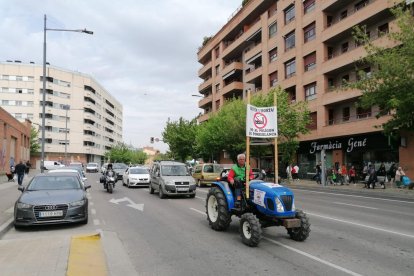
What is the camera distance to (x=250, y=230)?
751 centimetres

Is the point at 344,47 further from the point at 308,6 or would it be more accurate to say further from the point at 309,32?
the point at 308,6

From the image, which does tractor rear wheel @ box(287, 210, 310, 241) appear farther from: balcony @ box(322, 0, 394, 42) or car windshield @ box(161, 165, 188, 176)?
balcony @ box(322, 0, 394, 42)

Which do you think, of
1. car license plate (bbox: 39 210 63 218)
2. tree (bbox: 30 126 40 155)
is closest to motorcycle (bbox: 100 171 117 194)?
car license plate (bbox: 39 210 63 218)

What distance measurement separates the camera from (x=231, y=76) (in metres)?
57.4

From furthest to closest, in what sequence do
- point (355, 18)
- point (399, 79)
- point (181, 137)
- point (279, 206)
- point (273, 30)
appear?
point (181, 137)
point (273, 30)
point (355, 18)
point (399, 79)
point (279, 206)

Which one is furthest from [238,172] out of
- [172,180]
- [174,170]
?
[174,170]

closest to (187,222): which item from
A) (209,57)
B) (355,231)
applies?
(355,231)

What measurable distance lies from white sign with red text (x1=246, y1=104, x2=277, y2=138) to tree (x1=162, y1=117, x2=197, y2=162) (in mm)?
47464

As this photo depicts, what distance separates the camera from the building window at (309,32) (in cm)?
3715

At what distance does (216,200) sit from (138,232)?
6.42 feet

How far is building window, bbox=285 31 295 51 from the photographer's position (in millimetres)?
40406

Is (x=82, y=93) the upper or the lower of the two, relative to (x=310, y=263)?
upper

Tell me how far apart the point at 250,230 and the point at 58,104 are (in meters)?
93.4

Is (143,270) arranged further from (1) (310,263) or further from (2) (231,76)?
(2) (231,76)
